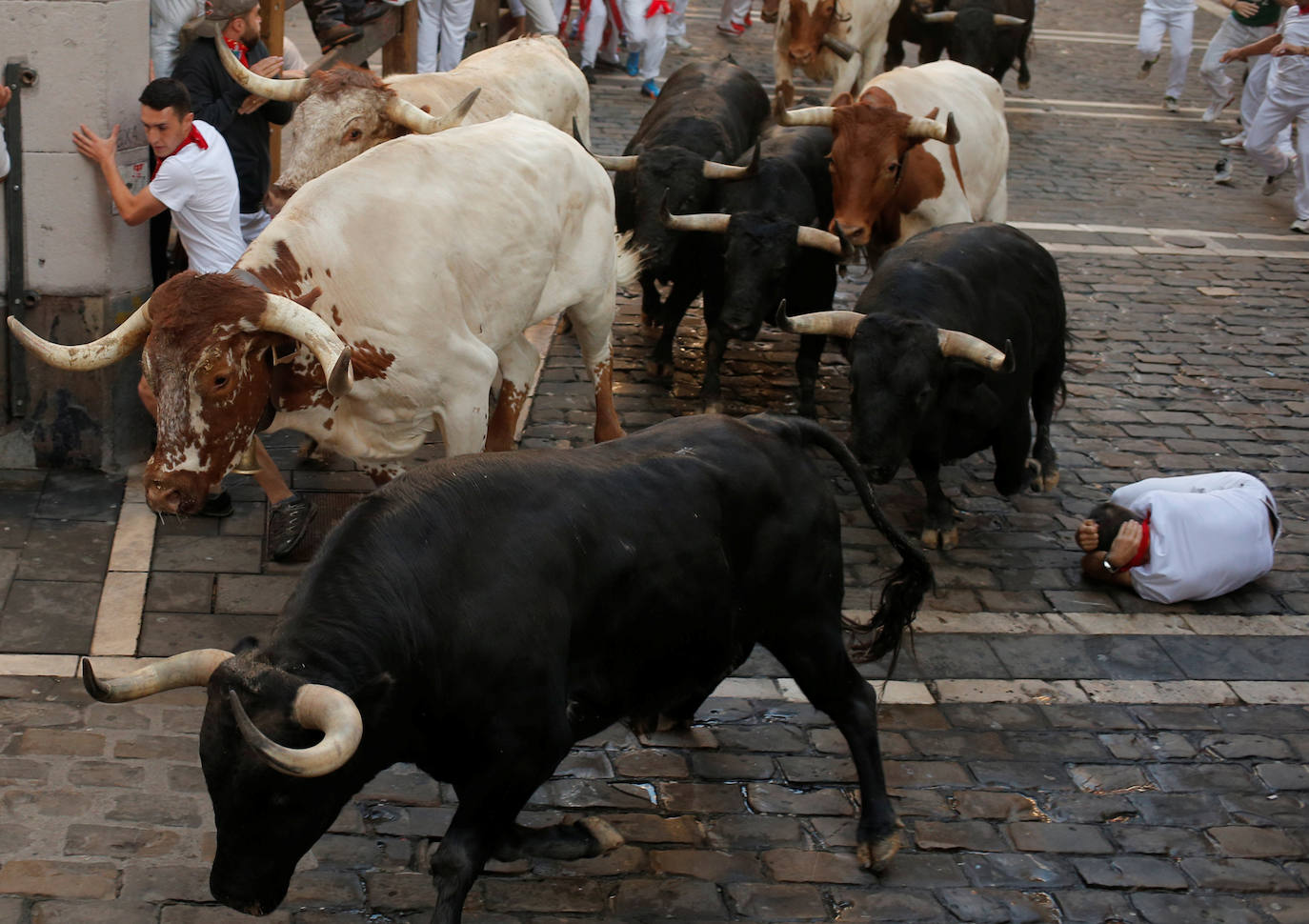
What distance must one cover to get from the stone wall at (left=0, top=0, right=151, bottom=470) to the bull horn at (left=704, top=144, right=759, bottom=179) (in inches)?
136

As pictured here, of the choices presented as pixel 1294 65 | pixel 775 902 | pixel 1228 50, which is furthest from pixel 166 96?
pixel 1228 50

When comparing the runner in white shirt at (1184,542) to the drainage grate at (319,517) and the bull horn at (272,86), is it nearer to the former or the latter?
the drainage grate at (319,517)

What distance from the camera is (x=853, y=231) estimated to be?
8859 millimetres

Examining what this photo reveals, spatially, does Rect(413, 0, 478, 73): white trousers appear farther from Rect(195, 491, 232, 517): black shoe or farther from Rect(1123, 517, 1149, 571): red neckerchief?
Rect(1123, 517, 1149, 571): red neckerchief

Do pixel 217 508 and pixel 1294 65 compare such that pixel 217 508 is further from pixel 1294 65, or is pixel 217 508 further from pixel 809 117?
pixel 1294 65

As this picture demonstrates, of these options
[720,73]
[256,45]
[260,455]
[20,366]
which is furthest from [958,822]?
[720,73]

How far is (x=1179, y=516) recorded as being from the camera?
23.1ft

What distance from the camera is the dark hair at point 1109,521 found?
23.2 feet

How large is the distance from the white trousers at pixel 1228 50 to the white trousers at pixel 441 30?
28.8 ft

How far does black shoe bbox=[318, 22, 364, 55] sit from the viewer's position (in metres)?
11.1

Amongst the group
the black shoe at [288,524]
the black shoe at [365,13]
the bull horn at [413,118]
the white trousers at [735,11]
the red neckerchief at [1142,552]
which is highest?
the white trousers at [735,11]

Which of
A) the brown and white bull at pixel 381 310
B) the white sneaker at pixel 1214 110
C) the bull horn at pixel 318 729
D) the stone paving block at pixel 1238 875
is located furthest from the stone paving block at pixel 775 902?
the white sneaker at pixel 1214 110

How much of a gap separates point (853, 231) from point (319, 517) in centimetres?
391

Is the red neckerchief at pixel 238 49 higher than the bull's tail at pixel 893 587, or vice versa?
the red neckerchief at pixel 238 49
